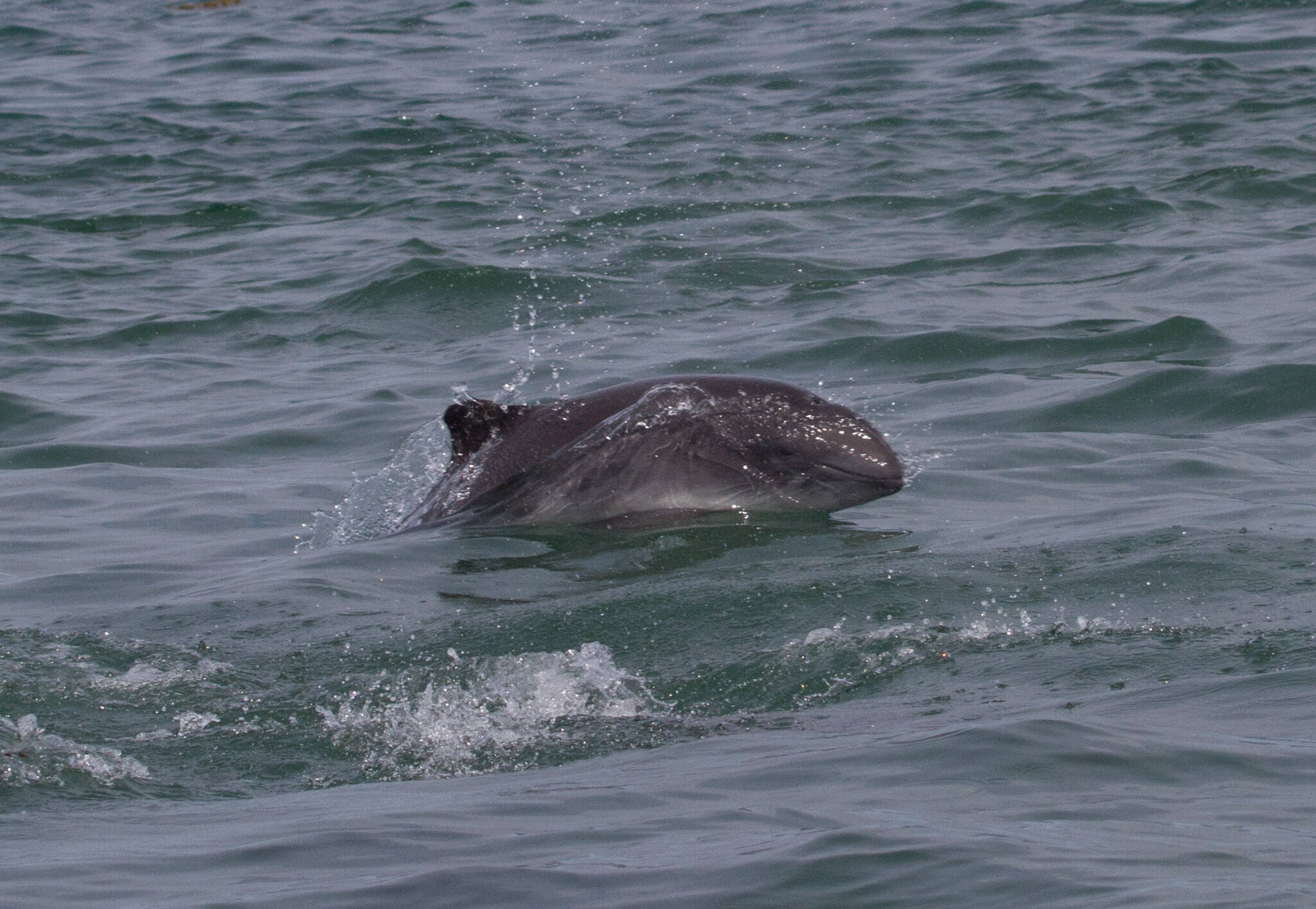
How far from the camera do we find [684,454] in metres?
7.84

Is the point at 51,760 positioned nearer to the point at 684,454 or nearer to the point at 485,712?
the point at 485,712

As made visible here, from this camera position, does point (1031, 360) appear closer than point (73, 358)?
Yes

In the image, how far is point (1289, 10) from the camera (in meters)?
21.8

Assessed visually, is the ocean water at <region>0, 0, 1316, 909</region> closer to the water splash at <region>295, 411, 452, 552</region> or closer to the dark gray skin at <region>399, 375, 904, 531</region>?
the water splash at <region>295, 411, 452, 552</region>

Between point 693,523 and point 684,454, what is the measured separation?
29 centimetres

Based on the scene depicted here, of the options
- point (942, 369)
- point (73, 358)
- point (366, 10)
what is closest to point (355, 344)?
point (73, 358)

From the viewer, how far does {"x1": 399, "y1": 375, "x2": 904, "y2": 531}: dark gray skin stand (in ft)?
25.7

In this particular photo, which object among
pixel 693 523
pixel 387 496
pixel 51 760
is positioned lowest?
pixel 387 496

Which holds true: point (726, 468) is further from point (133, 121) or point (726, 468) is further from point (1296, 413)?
point (133, 121)

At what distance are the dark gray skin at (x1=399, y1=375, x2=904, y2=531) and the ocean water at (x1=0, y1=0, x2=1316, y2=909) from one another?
173 millimetres

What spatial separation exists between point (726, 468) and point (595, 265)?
719 centimetres

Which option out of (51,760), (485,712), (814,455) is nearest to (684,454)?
(814,455)

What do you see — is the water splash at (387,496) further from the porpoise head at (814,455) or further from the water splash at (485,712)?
the water splash at (485,712)

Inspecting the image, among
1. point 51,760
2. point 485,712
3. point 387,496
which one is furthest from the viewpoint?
point 387,496
